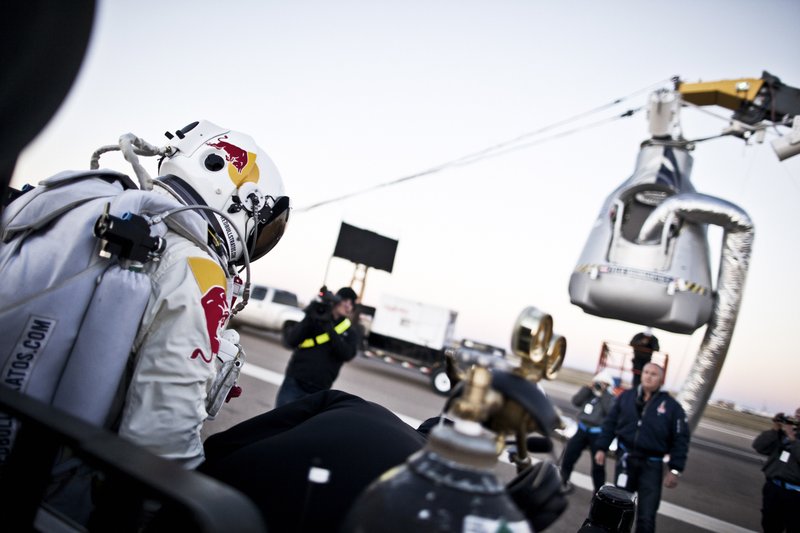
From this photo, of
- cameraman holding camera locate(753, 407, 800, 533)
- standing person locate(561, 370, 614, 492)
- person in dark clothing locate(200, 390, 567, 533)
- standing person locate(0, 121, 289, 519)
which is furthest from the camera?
standing person locate(561, 370, 614, 492)

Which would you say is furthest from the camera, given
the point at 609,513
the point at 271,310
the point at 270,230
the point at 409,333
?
the point at 271,310

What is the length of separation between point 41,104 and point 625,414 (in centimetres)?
590

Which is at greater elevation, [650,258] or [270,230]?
[650,258]

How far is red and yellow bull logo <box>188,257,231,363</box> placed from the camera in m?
1.54

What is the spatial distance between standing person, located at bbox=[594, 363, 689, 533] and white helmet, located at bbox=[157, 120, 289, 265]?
4.49m

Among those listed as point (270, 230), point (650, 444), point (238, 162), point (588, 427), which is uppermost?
point (238, 162)

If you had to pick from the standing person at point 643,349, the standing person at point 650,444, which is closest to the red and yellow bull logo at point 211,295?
the standing person at point 650,444

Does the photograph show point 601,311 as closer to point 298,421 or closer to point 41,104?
point 298,421

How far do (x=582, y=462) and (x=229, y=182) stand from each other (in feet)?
25.8

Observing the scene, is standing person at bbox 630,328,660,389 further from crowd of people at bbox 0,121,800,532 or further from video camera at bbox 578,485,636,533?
crowd of people at bbox 0,121,800,532

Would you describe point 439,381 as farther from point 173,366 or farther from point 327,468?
point 327,468

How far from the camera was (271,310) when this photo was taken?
16.4m

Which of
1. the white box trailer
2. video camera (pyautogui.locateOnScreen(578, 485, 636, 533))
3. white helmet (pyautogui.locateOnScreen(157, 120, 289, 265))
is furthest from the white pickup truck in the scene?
video camera (pyautogui.locateOnScreen(578, 485, 636, 533))

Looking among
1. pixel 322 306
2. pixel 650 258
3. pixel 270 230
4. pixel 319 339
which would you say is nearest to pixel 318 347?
pixel 319 339
